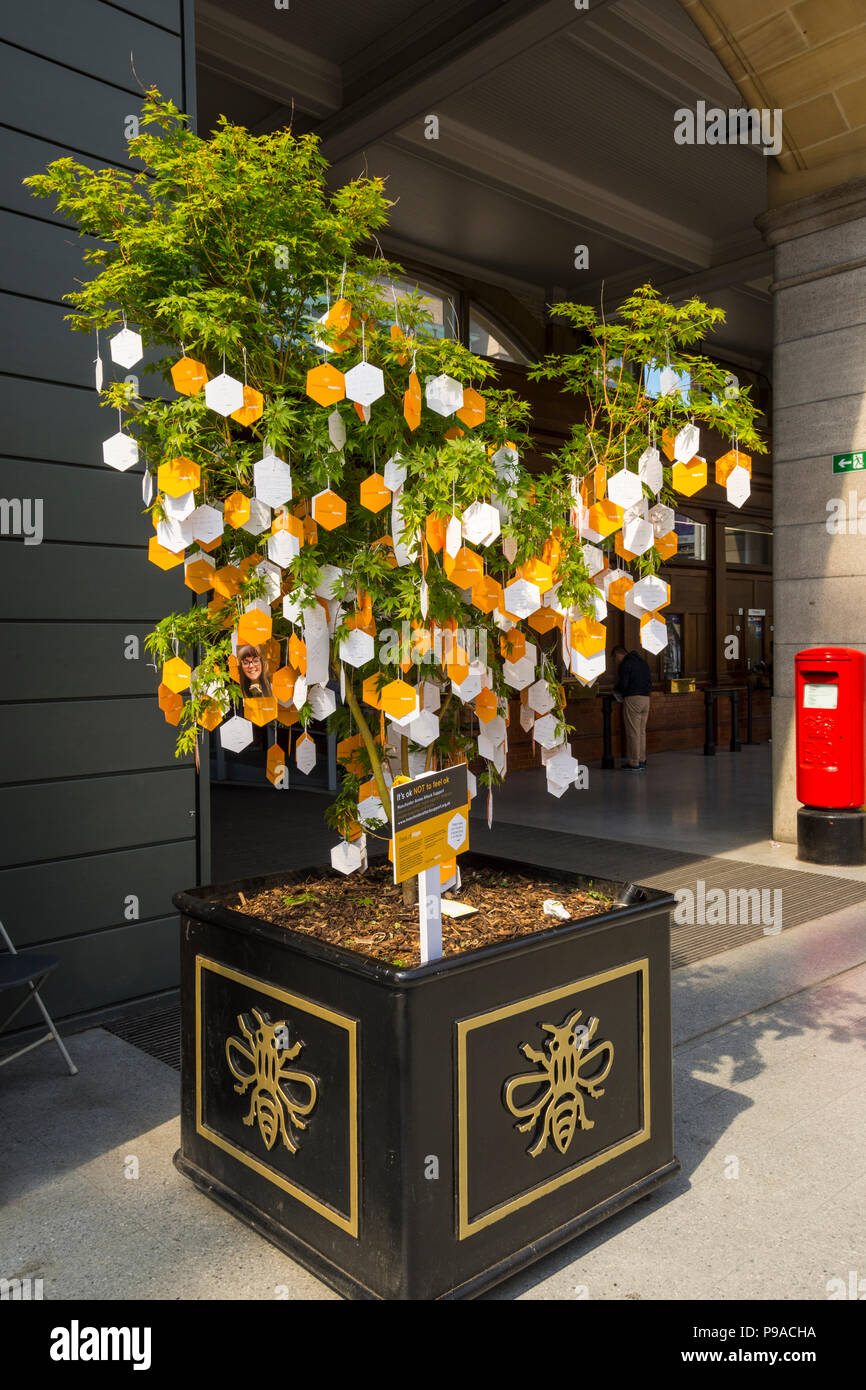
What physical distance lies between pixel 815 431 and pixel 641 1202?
20.8 ft

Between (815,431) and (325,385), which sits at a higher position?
(815,431)

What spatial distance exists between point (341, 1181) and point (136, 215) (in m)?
2.58

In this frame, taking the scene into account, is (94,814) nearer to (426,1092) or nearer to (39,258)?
(39,258)

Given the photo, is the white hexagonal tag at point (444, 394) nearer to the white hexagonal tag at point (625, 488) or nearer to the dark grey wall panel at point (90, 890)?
the white hexagonal tag at point (625, 488)

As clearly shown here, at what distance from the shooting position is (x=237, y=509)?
2.41 metres

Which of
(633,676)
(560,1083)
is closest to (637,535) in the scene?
(560,1083)

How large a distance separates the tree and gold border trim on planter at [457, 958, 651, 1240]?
0.57 m

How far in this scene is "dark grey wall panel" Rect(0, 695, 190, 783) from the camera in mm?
4223

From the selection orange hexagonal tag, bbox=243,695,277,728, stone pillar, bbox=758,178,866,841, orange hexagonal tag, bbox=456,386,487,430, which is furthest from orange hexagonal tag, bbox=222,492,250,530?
stone pillar, bbox=758,178,866,841

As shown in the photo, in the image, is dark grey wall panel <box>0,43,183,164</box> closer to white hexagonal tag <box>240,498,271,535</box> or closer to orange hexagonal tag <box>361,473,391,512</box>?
white hexagonal tag <box>240,498,271,535</box>

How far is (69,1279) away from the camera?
2.56 metres
